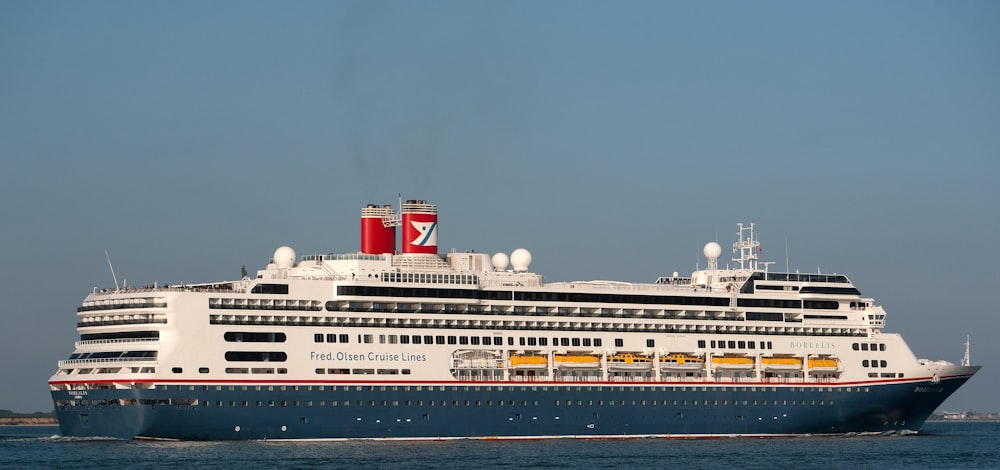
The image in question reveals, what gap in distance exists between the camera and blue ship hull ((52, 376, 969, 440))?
71.1m

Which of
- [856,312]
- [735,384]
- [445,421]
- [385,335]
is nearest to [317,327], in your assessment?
[385,335]

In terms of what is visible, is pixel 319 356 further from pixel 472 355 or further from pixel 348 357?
pixel 472 355


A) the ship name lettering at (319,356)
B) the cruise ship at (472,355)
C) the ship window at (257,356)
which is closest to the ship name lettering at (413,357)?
the cruise ship at (472,355)

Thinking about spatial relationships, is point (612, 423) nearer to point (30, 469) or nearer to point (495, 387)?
point (495, 387)

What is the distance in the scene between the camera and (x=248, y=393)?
235 ft

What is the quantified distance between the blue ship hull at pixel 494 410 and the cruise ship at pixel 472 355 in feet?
0.30

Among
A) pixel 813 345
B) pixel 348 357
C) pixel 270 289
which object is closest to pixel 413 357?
pixel 348 357

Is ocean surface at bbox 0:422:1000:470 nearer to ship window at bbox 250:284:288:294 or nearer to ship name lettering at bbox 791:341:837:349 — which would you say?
ship name lettering at bbox 791:341:837:349

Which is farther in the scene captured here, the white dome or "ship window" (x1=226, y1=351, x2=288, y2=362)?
the white dome

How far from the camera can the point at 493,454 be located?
69.1 metres

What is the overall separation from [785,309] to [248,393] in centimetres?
3327

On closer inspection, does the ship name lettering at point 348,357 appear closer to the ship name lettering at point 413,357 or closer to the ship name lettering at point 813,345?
the ship name lettering at point 413,357

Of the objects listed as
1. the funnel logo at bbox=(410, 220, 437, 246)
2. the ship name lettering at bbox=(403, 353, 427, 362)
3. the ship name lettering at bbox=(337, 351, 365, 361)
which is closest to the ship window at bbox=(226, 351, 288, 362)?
the ship name lettering at bbox=(337, 351, 365, 361)

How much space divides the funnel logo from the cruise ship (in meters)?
0.12
